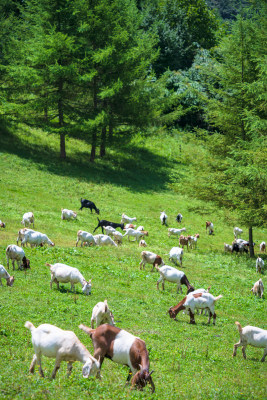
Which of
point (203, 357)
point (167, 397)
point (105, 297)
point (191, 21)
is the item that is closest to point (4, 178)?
point (105, 297)

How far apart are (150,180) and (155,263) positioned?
25212mm

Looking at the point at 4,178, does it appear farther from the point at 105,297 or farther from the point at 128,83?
the point at 105,297

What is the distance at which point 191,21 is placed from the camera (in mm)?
74875

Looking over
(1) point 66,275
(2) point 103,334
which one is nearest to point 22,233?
(1) point 66,275

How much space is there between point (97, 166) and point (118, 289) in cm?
2807

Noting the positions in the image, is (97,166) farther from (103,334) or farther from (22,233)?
(103,334)

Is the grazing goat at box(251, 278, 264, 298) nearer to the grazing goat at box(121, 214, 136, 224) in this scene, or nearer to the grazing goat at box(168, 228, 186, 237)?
the grazing goat at box(168, 228, 186, 237)

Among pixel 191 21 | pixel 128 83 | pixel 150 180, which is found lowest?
pixel 150 180

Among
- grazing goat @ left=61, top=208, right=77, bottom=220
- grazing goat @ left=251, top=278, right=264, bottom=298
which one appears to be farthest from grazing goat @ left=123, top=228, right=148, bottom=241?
grazing goat @ left=251, top=278, right=264, bottom=298

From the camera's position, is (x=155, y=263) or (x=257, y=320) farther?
(x=155, y=263)

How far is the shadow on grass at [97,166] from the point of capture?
137 feet

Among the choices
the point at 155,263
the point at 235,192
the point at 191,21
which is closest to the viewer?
the point at 155,263

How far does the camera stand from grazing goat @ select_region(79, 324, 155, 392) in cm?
1028

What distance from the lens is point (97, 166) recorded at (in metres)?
45.2
